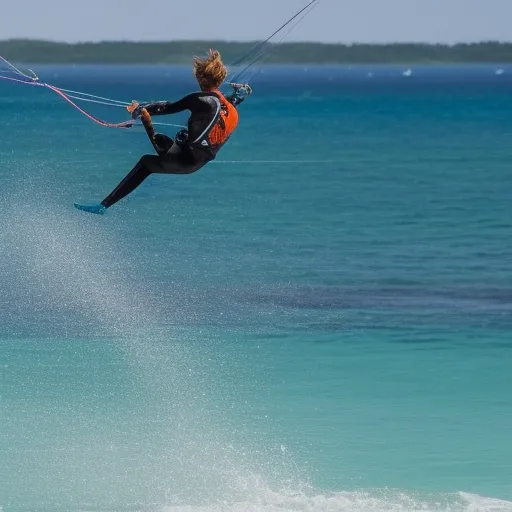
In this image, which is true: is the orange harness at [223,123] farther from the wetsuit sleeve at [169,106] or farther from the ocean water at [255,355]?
the ocean water at [255,355]

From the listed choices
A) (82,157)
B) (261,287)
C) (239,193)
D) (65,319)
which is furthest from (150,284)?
(82,157)

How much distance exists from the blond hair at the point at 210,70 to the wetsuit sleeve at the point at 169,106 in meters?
0.18

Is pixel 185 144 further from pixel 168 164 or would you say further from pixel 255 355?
pixel 255 355

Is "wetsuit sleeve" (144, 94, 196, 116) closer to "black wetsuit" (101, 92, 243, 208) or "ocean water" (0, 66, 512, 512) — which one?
"black wetsuit" (101, 92, 243, 208)

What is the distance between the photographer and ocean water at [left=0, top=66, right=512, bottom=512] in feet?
56.3

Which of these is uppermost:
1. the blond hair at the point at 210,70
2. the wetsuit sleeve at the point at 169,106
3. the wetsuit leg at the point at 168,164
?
the blond hair at the point at 210,70

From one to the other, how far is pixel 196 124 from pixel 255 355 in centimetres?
1044

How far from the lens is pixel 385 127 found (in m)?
101

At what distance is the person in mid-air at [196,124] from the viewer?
12859mm

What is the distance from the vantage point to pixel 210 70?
1280cm

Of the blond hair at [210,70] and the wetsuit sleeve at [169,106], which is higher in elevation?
the blond hair at [210,70]

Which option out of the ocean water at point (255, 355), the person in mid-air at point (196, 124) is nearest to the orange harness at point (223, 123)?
the person in mid-air at point (196, 124)

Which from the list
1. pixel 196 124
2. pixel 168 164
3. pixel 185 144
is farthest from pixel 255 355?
pixel 196 124

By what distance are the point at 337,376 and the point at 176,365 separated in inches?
92.6
